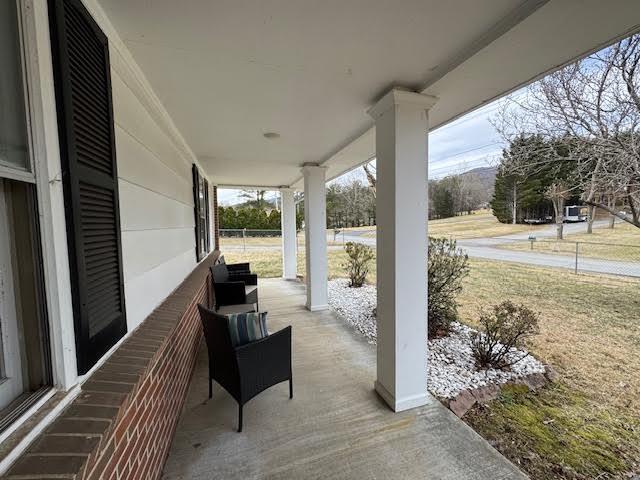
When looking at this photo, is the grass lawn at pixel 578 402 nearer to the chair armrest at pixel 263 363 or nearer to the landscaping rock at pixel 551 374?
the landscaping rock at pixel 551 374

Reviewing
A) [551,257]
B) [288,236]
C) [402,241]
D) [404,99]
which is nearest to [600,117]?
[404,99]

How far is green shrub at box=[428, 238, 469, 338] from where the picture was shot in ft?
12.2

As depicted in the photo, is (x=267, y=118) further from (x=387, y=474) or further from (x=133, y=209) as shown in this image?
(x=387, y=474)

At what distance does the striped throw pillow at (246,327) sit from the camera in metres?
2.12

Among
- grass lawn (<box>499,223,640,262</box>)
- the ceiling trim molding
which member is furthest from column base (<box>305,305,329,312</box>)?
grass lawn (<box>499,223,640,262</box>)

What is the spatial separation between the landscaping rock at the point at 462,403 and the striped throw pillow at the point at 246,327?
168cm

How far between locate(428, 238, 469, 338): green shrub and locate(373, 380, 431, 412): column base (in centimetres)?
148

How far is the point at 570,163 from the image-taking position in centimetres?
466

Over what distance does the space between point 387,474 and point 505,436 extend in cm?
97

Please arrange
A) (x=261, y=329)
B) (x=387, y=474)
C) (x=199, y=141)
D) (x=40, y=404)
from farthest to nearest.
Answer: (x=199, y=141) < (x=261, y=329) < (x=387, y=474) < (x=40, y=404)

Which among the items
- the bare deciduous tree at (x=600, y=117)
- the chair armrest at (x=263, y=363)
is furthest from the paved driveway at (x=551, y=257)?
the chair armrest at (x=263, y=363)

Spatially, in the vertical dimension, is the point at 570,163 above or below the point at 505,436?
above

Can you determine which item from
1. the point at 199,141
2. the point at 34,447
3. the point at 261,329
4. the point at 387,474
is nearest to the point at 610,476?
the point at 387,474

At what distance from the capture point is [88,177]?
1229 millimetres
